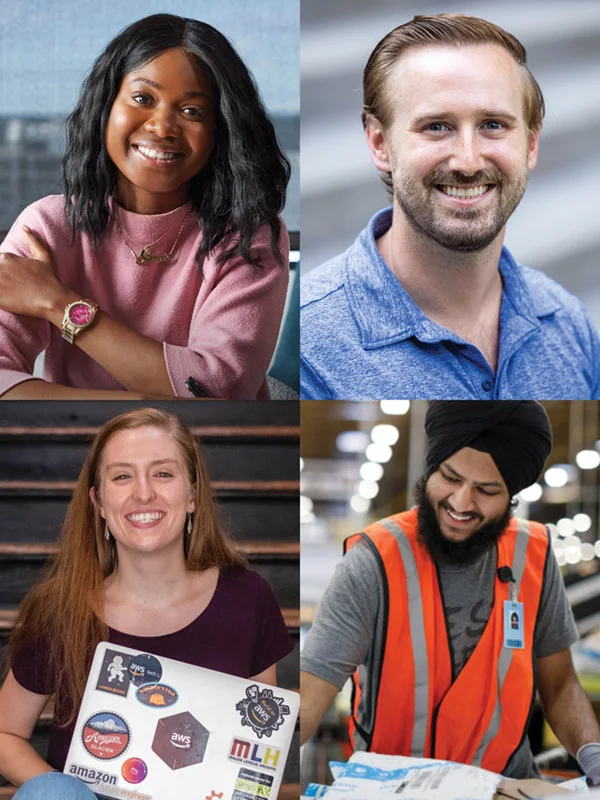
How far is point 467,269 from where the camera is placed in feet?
10.7

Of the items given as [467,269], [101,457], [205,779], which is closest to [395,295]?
[467,269]

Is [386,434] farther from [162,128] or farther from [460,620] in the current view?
[162,128]

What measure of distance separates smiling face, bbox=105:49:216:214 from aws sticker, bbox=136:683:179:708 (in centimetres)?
160

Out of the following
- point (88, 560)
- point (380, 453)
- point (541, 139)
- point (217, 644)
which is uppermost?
point (541, 139)

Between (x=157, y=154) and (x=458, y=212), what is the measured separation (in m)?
1.03

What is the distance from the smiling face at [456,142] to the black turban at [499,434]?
1.80 ft

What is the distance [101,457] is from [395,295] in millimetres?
1131

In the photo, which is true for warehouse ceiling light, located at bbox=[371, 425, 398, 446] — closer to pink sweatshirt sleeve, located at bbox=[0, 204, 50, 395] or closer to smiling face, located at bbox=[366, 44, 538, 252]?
smiling face, located at bbox=[366, 44, 538, 252]

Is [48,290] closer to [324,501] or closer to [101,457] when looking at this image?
[101,457]

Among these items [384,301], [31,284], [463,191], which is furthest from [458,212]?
[31,284]

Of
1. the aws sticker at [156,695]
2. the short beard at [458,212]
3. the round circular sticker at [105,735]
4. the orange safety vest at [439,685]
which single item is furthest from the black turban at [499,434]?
the round circular sticker at [105,735]

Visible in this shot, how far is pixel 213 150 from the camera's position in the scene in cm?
319

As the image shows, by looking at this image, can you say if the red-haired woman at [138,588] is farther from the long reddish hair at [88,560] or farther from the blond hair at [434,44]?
the blond hair at [434,44]

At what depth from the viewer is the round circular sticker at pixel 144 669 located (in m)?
3.10
